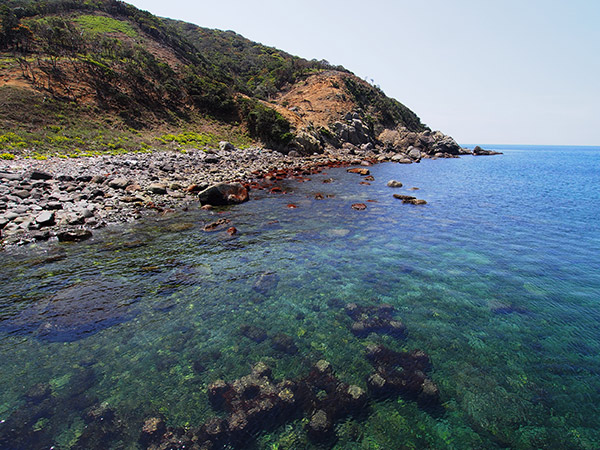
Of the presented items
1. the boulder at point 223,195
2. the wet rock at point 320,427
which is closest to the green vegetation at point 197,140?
the boulder at point 223,195

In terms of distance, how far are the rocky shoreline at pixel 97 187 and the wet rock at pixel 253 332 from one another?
43.9ft

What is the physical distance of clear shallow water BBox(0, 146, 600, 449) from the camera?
20.4ft

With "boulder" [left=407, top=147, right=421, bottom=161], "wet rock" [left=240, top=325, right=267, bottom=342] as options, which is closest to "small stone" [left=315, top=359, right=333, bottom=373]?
"wet rock" [left=240, top=325, right=267, bottom=342]

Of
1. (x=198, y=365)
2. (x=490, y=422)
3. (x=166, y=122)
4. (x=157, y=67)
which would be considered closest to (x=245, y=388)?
(x=198, y=365)

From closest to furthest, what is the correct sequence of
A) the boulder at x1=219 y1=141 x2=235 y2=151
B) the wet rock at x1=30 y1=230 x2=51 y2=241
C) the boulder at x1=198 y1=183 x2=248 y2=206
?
the wet rock at x1=30 y1=230 x2=51 y2=241 → the boulder at x1=198 y1=183 x2=248 y2=206 → the boulder at x1=219 y1=141 x2=235 y2=151

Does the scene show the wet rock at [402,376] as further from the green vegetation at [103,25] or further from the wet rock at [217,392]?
the green vegetation at [103,25]

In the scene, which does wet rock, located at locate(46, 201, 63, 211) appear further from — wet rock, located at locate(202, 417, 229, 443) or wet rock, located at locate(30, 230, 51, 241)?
wet rock, located at locate(202, 417, 229, 443)

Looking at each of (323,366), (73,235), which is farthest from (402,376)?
(73,235)

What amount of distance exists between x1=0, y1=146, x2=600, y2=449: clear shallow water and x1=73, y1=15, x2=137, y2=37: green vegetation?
84.1 metres

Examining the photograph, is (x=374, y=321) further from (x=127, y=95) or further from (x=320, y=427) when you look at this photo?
(x=127, y=95)

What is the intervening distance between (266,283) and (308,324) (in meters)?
3.32

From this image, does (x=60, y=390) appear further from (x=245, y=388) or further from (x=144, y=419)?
(x=245, y=388)

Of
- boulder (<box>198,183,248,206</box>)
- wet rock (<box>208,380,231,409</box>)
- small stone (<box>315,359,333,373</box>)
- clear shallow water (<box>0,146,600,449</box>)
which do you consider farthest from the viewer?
boulder (<box>198,183,248,206</box>)

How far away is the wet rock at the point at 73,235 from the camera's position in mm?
15812
